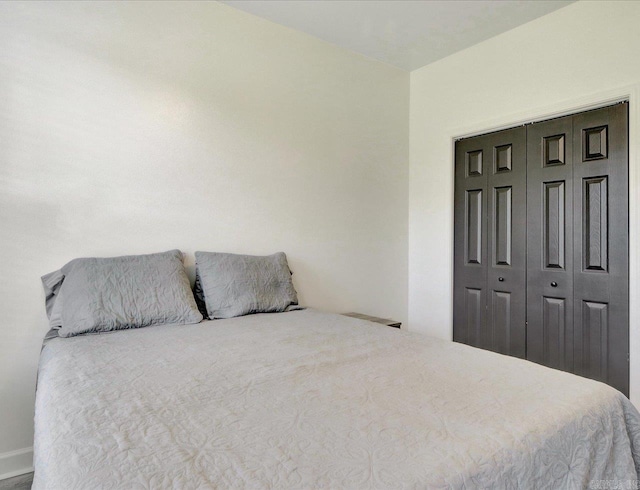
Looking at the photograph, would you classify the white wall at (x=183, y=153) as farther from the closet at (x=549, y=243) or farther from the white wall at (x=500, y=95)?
the closet at (x=549, y=243)

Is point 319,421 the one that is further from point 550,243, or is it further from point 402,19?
point 402,19

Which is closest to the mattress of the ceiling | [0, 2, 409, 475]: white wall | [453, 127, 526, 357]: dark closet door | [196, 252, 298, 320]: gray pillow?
[196, 252, 298, 320]: gray pillow

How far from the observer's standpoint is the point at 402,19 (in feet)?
9.05

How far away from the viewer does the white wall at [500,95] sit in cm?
234

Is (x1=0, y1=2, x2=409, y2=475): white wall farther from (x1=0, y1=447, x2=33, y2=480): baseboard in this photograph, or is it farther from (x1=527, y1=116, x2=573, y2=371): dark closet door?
(x1=527, y1=116, x2=573, y2=371): dark closet door

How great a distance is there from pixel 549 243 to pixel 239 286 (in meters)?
2.12

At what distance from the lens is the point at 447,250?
11.0 ft

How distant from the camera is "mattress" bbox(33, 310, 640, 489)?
735 mm

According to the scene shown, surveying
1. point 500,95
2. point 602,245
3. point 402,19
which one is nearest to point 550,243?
point 602,245

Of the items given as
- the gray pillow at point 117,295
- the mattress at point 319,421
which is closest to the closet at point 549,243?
the mattress at point 319,421

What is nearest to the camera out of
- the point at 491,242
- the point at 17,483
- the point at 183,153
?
the point at 17,483

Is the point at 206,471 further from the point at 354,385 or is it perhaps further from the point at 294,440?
the point at 354,385

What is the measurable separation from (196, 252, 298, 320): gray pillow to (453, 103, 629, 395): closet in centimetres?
164

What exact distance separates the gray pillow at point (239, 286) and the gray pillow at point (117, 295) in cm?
15
